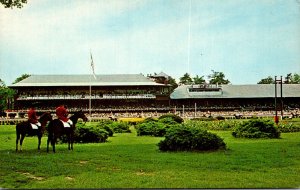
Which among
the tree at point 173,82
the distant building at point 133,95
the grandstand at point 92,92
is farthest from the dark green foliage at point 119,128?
the tree at point 173,82

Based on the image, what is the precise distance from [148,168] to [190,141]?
361 centimetres

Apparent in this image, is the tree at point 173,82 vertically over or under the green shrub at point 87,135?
over

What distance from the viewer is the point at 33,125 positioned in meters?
15.7

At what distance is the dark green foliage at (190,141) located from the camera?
1590 centimetres

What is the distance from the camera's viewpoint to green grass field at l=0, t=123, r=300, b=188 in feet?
35.8

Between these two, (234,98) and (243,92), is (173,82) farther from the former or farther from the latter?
(234,98)

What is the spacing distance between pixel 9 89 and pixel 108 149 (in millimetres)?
40416

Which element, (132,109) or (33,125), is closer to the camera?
(33,125)

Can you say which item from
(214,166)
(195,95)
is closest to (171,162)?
(214,166)

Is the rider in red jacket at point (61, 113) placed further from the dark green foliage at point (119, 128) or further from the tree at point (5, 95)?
the tree at point (5, 95)

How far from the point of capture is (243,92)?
6425 centimetres

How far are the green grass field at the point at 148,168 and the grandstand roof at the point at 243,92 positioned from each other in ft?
154

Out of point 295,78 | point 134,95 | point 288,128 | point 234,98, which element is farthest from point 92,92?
point 295,78

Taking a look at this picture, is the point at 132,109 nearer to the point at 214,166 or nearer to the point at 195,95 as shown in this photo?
the point at 195,95
